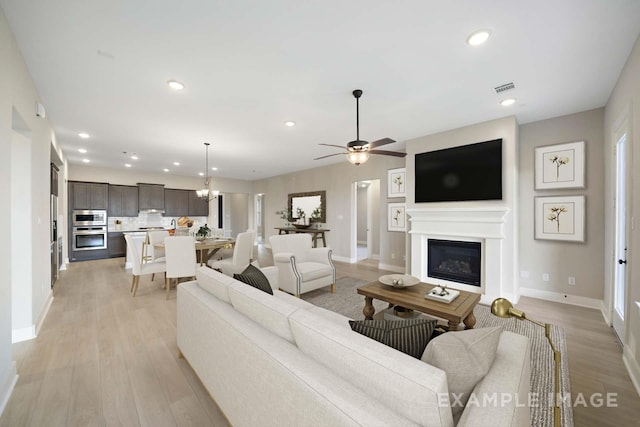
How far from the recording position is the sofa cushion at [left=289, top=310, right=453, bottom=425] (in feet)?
2.53

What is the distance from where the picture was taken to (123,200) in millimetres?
7664

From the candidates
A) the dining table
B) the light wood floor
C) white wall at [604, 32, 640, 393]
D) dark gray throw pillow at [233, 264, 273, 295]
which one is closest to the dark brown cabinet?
the dining table

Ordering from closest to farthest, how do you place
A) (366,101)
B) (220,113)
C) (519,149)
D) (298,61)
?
(298,61) → (366,101) → (220,113) → (519,149)

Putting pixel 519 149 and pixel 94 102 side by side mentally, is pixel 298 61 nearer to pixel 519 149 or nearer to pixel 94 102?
pixel 94 102

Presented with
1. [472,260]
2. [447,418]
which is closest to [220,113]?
[447,418]

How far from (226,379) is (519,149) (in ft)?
15.9

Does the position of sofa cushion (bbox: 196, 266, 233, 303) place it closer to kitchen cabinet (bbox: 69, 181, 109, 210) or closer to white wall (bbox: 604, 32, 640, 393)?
white wall (bbox: 604, 32, 640, 393)

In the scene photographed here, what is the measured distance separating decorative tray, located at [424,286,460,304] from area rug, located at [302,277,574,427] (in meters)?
0.63

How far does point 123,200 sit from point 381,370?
30.3 feet

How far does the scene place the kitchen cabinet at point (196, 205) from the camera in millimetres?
Answer: 8945

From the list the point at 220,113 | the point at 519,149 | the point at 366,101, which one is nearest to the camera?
the point at 366,101

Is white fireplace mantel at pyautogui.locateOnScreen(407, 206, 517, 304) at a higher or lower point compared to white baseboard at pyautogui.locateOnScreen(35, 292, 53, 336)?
higher

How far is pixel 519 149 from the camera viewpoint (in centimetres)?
395

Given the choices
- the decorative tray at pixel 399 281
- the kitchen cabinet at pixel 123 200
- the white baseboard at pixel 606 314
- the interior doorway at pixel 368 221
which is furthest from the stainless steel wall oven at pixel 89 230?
the white baseboard at pixel 606 314
